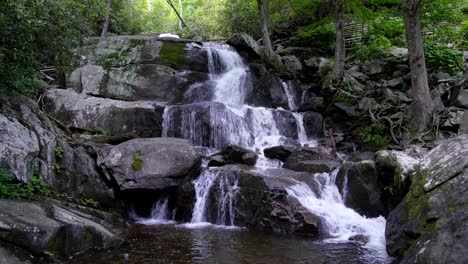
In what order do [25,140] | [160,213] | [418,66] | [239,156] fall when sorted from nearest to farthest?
[25,140] < [160,213] < [418,66] < [239,156]

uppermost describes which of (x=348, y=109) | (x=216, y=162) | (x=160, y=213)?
(x=348, y=109)

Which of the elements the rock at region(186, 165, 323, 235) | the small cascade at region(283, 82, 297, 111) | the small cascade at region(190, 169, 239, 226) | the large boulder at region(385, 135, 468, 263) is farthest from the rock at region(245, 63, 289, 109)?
the large boulder at region(385, 135, 468, 263)

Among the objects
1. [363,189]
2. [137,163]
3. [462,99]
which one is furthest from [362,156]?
[137,163]

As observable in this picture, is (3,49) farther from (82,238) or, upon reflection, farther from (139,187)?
(139,187)

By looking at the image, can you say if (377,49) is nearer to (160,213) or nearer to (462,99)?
(462,99)

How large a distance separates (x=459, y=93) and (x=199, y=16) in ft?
70.3

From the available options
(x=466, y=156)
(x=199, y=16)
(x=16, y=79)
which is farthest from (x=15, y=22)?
(x=199, y=16)

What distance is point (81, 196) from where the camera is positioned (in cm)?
1000

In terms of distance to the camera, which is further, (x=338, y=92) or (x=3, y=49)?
(x=338, y=92)

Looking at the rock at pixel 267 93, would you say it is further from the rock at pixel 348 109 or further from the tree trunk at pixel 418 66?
the tree trunk at pixel 418 66

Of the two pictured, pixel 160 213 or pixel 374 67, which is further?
pixel 374 67

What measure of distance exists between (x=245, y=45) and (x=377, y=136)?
27.6 feet

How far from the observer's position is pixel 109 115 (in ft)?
48.8

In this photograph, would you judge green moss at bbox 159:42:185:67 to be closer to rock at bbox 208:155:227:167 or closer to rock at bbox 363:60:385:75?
rock at bbox 208:155:227:167
